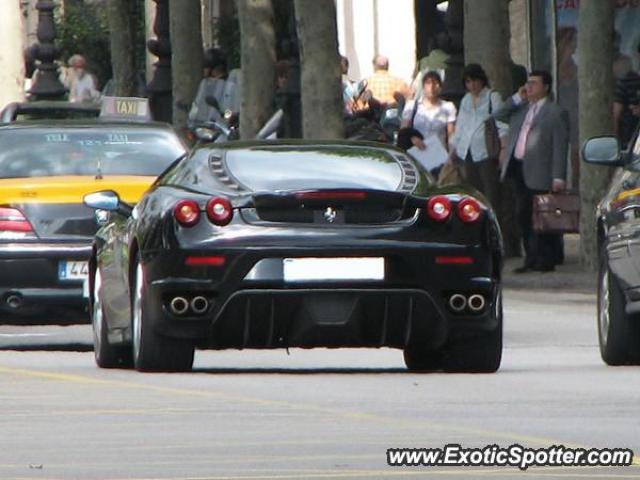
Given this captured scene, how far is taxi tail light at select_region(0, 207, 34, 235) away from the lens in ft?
57.6

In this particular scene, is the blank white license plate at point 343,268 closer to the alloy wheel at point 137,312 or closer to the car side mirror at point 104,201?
the alloy wheel at point 137,312

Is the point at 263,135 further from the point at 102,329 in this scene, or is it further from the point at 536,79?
the point at 102,329

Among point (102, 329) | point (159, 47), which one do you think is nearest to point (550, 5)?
point (159, 47)

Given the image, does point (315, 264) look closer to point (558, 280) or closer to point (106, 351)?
point (106, 351)

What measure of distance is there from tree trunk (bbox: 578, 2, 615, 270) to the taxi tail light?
29.4ft

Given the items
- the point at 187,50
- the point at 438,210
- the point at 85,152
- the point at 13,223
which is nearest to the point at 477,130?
the point at 85,152

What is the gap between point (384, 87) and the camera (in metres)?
36.5

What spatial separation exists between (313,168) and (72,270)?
12.3 ft

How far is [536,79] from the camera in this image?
2519 centimetres

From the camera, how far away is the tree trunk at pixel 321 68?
28.6 metres

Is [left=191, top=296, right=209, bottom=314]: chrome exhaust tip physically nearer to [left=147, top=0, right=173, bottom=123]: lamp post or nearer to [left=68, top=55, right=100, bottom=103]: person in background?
[left=147, top=0, right=173, bottom=123]: lamp post

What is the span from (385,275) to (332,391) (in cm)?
105

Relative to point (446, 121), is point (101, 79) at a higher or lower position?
lower

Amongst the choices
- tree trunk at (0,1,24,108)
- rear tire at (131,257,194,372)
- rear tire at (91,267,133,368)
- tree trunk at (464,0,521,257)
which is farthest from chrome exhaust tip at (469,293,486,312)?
tree trunk at (0,1,24,108)
